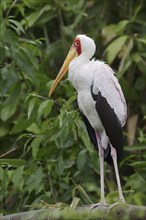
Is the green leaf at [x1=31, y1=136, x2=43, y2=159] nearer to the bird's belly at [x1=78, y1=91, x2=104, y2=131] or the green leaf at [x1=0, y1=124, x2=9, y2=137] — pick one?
the bird's belly at [x1=78, y1=91, x2=104, y2=131]

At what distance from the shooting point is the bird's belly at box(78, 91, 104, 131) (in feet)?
17.0

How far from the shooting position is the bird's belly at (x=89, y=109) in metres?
5.20

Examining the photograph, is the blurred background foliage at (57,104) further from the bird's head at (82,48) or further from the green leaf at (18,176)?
the bird's head at (82,48)

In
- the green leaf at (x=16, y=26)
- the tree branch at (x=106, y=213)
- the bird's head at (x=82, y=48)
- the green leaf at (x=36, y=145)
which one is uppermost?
the green leaf at (x=16, y=26)

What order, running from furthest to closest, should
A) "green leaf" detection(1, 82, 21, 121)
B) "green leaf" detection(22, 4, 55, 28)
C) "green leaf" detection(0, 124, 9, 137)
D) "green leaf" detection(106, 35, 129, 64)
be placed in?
"green leaf" detection(22, 4, 55, 28) → "green leaf" detection(106, 35, 129, 64) → "green leaf" detection(0, 124, 9, 137) → "green leaf" detection(1, 82, 21, 121)

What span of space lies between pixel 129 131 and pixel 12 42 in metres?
1.89

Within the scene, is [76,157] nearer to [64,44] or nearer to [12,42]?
[12,42]

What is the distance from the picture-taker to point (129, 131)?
7.59 meters

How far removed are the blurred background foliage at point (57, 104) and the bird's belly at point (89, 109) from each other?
1.17 ft

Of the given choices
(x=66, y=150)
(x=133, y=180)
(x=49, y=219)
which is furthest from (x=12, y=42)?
(x=49, y=219)

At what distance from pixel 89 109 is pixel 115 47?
8.41 ft

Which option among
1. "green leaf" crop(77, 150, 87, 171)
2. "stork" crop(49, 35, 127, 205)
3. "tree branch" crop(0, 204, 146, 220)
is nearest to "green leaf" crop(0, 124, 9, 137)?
"green leaf" crop(77, 150, 87, 171)

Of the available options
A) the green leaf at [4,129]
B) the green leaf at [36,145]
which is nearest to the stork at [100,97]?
the green leaf at [36,145]

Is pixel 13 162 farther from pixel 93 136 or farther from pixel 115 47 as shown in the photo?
pixel 115 47
